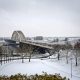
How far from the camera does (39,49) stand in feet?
254

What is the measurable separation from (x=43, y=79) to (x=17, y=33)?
482 ft

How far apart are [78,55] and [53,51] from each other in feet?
78.0

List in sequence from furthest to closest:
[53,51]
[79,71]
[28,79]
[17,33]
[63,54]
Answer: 1. [17,33]
2. [53,51]
3. [63,54]
4. [79,71]
5. [28,79]

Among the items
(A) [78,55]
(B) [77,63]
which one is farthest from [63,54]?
(B) [77,63]

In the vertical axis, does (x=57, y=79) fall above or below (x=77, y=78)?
above

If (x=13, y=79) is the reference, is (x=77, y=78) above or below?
below

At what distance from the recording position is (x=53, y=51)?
238ft

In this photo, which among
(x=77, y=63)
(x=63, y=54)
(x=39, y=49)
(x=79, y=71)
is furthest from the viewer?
(x=39, y=49)

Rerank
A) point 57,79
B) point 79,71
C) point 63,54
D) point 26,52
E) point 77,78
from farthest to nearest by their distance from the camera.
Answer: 1. point 26,52
2. point 63,54
3. point 79,71
4. point 77,78
5. point 57,79

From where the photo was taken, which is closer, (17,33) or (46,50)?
(46,50)

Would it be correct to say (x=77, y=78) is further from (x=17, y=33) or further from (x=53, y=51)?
(x=17, y=33)

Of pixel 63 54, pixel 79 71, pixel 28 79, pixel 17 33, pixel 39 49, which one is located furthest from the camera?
pixel 17 33

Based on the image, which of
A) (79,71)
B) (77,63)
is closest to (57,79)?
(79,71)

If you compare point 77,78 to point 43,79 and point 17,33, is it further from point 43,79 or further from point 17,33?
point 17,33
